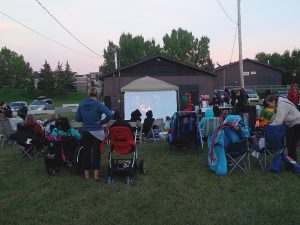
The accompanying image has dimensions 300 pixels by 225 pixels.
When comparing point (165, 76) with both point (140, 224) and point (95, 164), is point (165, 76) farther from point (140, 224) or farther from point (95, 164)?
point (140, 224)

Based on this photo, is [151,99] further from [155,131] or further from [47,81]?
[47,81]

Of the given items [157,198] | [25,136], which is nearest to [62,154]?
[25,136]

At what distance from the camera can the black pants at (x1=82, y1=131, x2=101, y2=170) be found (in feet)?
21.5

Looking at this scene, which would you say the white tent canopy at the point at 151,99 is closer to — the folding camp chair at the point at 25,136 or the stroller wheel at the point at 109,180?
the folding camp chair at the point at 25,136

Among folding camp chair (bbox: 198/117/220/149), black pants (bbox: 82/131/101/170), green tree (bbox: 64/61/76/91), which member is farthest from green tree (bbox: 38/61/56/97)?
black pants (bbox: 82/131/101/170)

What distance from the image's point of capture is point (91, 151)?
6.72 metres

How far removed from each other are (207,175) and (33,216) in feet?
10.5

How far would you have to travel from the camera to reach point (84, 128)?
6.54m

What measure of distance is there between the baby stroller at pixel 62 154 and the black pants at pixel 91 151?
0.40m

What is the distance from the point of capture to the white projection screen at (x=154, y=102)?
1652 cm

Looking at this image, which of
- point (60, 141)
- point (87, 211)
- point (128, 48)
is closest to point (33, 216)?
point (87, 211)

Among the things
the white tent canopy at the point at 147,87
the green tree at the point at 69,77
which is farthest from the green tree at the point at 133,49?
the white tent canopy at the point at 147,87

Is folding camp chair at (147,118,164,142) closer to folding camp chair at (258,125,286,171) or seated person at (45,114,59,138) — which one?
seated person at (45,114,59,138)

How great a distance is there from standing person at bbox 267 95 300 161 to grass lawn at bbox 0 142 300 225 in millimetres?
588
